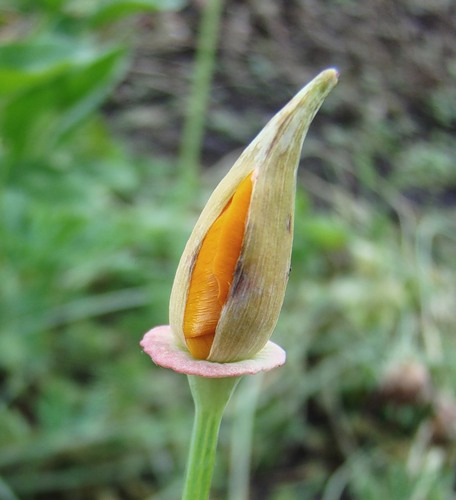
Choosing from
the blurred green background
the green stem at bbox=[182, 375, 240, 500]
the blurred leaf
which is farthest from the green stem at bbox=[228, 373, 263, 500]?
the green stem at bbox=[182, 375, 240, 500]

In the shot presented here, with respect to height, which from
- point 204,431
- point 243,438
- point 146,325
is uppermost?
point 204,431

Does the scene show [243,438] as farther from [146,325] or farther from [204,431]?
[204,431]

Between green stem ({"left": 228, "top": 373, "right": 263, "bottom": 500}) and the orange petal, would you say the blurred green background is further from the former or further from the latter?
the orange petal

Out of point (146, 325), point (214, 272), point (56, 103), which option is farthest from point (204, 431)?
point (146, 325)

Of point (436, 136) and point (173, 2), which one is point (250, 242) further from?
point (436, 136)

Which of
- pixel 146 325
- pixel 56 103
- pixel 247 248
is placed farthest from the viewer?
pixel 146 325

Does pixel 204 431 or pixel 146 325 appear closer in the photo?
pixel 204 431
